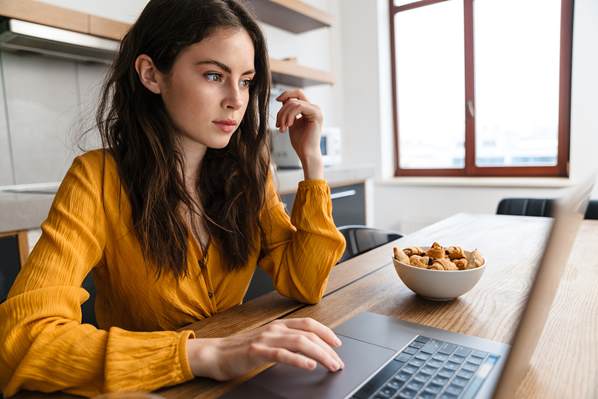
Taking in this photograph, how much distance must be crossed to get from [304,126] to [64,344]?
750 mm

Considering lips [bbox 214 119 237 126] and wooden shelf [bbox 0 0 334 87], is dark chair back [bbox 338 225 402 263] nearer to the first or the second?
lips [bbox 214 119 237 126]

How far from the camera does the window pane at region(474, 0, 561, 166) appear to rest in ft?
10.3

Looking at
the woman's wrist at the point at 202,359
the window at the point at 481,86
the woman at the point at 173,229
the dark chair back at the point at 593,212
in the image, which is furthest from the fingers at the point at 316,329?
the window at the point at 481,86

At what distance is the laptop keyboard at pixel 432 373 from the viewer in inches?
20.1

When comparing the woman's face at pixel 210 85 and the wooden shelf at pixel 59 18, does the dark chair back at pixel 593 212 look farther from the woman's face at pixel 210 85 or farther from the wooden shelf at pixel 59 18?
the wooden shelf at pixel 59 18

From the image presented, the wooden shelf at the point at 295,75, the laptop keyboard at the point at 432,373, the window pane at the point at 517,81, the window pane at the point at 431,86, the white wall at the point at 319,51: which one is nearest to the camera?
the laptop keyboard at the point at 432,373

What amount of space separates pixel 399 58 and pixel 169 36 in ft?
10.8

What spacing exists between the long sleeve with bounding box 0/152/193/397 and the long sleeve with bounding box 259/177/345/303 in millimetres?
329

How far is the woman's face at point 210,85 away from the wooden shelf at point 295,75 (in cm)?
164

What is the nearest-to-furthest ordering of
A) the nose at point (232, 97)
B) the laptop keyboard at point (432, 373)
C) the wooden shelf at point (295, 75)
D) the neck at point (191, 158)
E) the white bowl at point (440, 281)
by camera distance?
the laptop keyboard at point (432, 373) → the white bowl at point (440, 281) → the nose at point (232, 97) → the neck at point (191, 158) → the wooden shelf at point (295, 75)

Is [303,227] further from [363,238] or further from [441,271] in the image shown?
[363,238]

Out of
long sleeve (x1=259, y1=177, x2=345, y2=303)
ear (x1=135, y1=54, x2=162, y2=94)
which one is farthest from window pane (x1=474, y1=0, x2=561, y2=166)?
ear (x1=135, y1=54, x2=162, y2=94)

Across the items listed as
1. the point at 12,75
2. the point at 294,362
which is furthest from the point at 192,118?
the point at 12,75

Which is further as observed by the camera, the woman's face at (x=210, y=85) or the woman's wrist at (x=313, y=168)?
the woman's wrist at (x=313, y=168)
